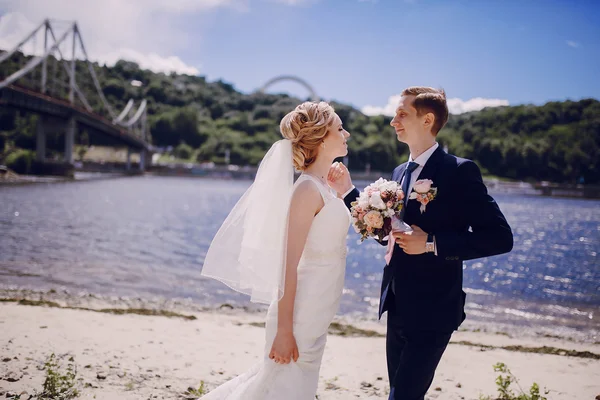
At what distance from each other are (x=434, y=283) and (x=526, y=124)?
101726 millimetres

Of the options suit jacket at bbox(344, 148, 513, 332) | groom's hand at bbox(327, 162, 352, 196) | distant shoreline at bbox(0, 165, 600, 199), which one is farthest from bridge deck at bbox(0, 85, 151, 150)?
Result: suit jacket at bbox(344, 148, 513, 332)

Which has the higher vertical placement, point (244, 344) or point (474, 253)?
point (474, 253)

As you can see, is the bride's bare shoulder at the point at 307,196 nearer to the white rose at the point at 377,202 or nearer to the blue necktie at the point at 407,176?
the white rose at the point at 377,202

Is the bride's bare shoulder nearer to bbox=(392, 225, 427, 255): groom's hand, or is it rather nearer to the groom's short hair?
bbox=(392, 225, 427, 255): groom's hand

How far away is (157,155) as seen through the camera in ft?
360

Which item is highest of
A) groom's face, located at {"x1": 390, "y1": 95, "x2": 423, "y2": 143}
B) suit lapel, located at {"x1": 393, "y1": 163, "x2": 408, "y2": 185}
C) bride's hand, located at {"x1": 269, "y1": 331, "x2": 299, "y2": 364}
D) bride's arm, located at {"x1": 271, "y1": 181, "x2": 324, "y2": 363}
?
groom's face, located at {"x1": 390, "y1": 95, "x2": 423, "y2": 143}

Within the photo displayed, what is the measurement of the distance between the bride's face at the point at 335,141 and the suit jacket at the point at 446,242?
1.56 feet

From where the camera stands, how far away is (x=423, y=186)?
265 centimetres

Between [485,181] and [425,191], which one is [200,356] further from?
[485,181]

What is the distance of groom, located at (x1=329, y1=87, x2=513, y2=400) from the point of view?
8.55 ft

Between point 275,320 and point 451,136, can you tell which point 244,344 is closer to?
point 275,320

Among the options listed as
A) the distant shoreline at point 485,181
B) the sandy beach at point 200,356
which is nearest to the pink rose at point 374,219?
the sandy beach at point 200,356

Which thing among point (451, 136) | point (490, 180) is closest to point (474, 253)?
point (490, 180)

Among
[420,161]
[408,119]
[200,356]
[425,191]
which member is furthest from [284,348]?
[200,356]
